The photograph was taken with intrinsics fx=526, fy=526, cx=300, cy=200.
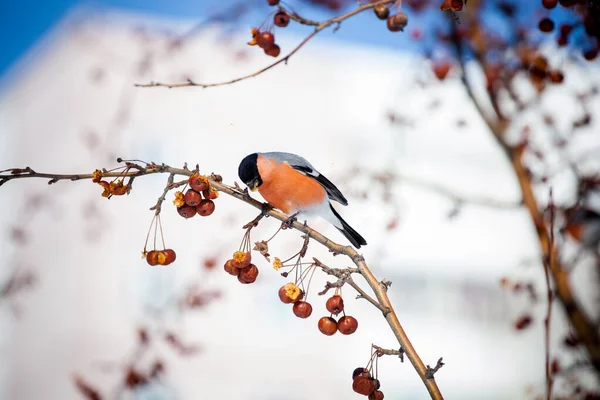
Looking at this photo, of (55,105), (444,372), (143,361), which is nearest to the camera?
(143,361)

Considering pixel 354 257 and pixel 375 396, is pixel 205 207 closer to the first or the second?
pixel 354 257

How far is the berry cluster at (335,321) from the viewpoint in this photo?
1265mm

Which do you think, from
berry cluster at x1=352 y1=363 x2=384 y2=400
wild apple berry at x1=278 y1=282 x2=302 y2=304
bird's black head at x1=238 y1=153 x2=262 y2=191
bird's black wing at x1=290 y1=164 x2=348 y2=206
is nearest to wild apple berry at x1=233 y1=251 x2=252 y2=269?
wild apple berry at x1=278 y1=282 x2=302 y2=304

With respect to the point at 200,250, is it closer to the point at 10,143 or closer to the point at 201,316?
the point at 201,316

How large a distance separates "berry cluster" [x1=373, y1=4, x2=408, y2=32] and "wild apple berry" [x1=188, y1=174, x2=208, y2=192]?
1.94 ft

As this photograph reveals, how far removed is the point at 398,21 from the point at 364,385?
88 centimetres

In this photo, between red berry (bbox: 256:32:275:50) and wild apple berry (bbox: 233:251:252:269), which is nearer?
wild apple berry (bbox: 233:251:252:269)

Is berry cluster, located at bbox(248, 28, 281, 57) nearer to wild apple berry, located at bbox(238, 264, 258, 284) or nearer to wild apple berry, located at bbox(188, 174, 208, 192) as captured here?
wild apple berry, located at bbox(188, 174, 208, 192)

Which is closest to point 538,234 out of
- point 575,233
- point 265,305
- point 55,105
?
point 575,233

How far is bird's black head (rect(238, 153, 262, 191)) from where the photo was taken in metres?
1.84

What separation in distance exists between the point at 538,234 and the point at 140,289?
6017mm

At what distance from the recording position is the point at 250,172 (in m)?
1.87

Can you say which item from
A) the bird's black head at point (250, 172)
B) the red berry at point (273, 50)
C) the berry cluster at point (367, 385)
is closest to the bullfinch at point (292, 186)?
the bird's black head at point (250, 172)

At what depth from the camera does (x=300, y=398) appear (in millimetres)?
7824
